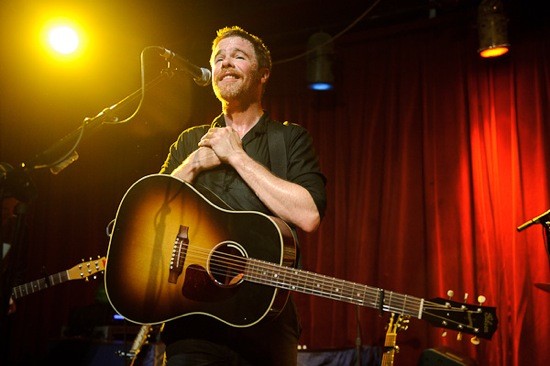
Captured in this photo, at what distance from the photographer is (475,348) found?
479 cm

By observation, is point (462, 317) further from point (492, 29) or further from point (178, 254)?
point (492, 29)

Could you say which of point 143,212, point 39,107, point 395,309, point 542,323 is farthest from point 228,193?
point 39,107

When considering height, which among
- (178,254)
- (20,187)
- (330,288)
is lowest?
(330,288)

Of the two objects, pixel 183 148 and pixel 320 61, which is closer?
pixel 183 148

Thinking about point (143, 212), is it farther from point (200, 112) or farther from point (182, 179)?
point (200, 112)

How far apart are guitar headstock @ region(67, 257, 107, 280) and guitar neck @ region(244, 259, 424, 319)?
8.53ft

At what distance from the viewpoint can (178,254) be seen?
7.27 feet

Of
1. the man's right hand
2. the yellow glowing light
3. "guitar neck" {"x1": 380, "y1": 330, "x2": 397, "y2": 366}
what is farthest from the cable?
the man's right hand

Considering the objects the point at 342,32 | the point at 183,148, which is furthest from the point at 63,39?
the point at 183,148

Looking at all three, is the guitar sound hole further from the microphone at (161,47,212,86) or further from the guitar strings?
the microphone at (161,47,212,86)

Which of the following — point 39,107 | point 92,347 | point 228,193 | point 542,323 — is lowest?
point 92,347

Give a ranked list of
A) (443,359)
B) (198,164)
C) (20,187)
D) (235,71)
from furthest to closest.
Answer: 1. (443,359)
2. (235,71)
3. (198,164)
4. (20,187)

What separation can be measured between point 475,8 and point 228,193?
4239 mm

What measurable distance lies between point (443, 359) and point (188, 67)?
2.52 meters
